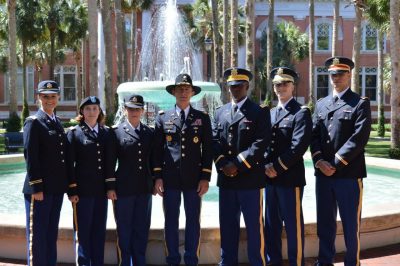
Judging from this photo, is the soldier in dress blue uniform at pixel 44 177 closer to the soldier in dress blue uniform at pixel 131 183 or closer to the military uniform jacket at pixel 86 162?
the military uniform jacket at pixel 86 162

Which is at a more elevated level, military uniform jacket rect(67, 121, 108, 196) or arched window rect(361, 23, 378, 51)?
arched window rect(361, 23, 378, 51)

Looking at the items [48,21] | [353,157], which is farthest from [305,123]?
[48,21]

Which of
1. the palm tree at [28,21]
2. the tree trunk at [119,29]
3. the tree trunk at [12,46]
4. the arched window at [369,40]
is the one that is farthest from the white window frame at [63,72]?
the arched window at [369,40]

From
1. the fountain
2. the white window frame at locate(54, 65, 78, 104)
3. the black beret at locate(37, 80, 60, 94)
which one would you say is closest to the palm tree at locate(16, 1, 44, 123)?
the fountain

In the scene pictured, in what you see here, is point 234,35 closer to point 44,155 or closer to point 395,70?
point 395,70

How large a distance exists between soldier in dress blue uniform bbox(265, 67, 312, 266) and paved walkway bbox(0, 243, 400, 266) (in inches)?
19.8

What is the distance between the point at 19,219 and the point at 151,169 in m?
1.85

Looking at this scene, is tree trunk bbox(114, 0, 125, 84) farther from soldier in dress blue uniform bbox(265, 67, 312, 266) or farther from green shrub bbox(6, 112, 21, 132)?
soldier in dress blue uniform bbox(265, 67, 312, 266)

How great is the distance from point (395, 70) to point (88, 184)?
1365cm

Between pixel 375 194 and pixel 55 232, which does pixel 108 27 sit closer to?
pixel 375 194

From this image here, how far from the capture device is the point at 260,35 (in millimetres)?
48750

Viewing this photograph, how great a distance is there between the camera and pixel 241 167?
5801 millimetres

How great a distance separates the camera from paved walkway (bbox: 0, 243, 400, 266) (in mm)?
6445

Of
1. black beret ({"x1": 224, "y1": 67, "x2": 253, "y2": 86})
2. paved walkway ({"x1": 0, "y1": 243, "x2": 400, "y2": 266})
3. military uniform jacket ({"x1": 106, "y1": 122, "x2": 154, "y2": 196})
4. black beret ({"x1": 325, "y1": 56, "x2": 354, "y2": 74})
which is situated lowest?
paved walkway ({"x1": 0, "y1": 243, "x2": 400, "y2": 266})
